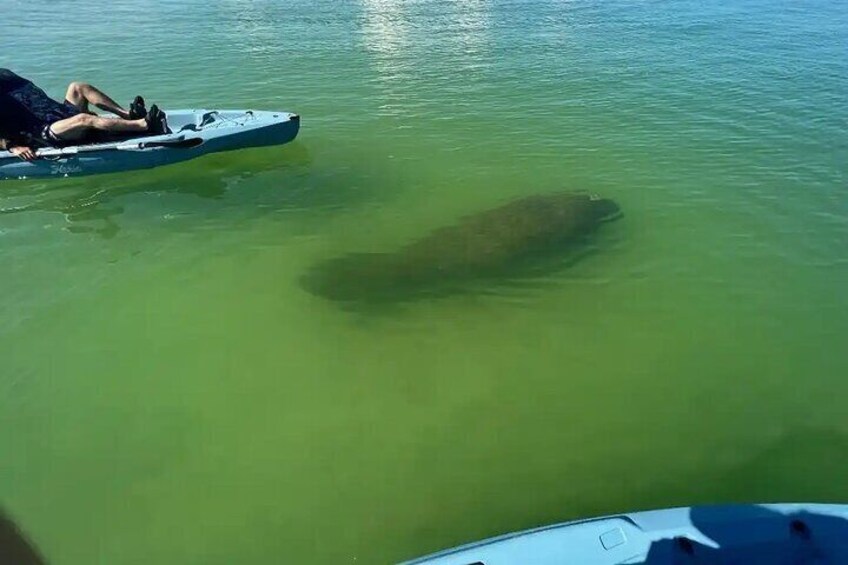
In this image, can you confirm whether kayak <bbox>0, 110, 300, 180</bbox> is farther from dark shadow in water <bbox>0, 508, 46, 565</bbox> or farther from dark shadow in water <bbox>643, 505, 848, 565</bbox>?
dark shadow in water <bbox>643, 505, 848, 565</bbox>

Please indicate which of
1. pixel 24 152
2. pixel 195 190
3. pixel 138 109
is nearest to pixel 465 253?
pixel 195 190

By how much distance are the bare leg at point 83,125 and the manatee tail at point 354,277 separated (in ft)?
14.2

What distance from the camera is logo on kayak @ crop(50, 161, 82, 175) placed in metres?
10.6

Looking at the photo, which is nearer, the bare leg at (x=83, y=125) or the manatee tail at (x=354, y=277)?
the manatee tail at (x=354, y=277)

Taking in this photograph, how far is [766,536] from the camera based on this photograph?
4.48 metres

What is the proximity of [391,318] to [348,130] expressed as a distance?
587cm

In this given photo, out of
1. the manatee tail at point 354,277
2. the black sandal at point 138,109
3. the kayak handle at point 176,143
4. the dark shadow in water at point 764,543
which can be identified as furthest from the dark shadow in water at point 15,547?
the black sandal at point 138,109

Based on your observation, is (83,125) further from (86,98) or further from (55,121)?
(86,98)

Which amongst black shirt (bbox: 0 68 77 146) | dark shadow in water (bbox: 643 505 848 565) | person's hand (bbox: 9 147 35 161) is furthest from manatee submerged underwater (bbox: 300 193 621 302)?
black shirt (bbox: 0 68 77 146)

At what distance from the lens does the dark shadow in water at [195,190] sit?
10.1m

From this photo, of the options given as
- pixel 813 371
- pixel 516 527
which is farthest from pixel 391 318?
pixel 813 371

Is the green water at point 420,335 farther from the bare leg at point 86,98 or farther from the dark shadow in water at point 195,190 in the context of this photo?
the bare leg at point 86,98

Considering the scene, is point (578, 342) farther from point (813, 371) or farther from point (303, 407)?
point (303, 407)

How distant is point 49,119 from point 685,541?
1018 centimetres
